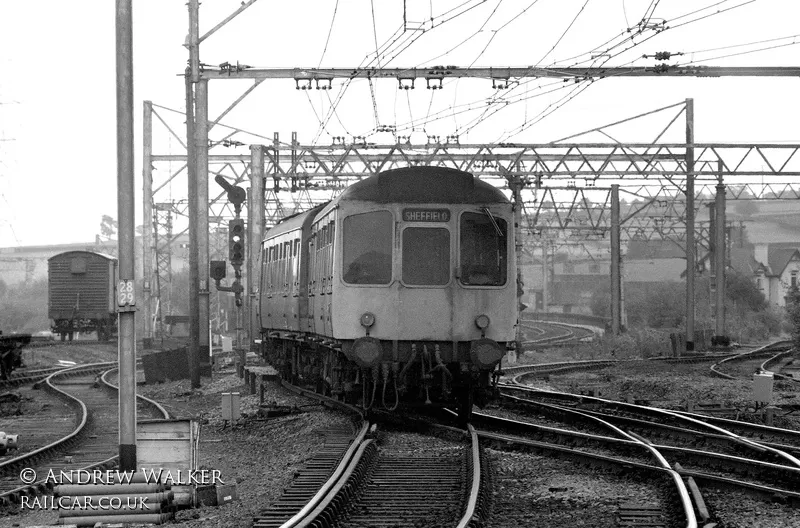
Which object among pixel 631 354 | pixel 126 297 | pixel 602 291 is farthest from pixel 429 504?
pixel 602 291

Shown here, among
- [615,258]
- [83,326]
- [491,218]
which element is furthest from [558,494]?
[83,326]

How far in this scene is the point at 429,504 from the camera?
349 inches

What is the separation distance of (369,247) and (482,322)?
1.65 m

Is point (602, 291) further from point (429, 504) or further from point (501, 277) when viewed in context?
point (429, 504)

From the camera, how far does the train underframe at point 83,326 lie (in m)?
45.4

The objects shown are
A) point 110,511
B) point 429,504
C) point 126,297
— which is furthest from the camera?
point 126,297

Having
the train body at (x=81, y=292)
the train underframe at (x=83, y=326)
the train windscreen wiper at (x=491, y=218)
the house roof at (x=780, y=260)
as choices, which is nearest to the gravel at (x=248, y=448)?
the train windscreen wiper at (x=491, y=218)

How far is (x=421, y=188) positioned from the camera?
13.6 metres

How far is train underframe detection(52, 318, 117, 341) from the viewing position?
4541cm

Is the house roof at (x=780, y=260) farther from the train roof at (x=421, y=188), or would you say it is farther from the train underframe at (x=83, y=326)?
the train roof at (x=421, y=188)

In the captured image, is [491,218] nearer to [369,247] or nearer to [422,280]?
[422,280]

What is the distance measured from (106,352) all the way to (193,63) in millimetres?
19379

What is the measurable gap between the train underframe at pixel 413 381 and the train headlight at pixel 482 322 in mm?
473

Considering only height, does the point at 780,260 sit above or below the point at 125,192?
above
